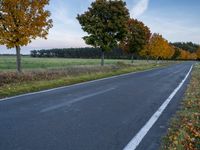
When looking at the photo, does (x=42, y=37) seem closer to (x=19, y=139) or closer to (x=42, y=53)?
(x=19, y=139)

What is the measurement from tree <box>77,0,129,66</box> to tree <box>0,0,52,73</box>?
13.6m

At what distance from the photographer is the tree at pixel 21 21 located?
643 inches

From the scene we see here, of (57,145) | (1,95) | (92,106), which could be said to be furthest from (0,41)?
(57,145)

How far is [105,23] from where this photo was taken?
31828 millimetres

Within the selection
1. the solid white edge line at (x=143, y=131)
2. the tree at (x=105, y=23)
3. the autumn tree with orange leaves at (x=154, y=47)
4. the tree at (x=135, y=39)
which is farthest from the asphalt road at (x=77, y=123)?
the autumn tree with orange leaves at (x=154, y=47)

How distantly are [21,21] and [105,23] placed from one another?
649 inches

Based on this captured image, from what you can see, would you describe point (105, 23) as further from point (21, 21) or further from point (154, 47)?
point (154, 47)

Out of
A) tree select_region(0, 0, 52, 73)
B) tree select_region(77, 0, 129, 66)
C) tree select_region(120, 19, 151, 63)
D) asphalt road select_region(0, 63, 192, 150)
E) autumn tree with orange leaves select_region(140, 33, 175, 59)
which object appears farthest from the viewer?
autumn tree with orange leaves select_region(140, 33, 175, 59)

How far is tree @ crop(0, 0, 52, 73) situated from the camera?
16328 millimetres

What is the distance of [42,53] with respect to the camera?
5536 inches

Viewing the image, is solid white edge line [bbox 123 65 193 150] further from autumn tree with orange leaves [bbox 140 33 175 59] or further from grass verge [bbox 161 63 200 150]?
autumn tree with orange leaves [bbox 140 33 175 59]

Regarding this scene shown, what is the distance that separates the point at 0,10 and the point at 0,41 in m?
1.86

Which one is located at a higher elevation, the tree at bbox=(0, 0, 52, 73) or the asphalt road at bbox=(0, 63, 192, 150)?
the tree at bbox=(0, 0, 52, 73)

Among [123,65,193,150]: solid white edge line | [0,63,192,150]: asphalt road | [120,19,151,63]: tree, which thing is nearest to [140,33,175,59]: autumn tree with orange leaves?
[120,19,151,63]: tree
